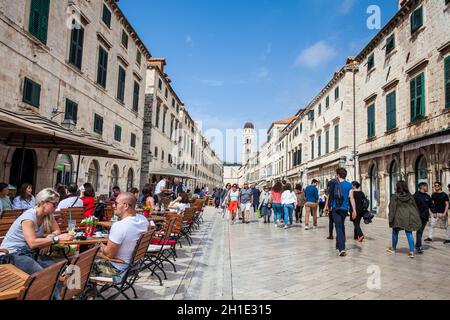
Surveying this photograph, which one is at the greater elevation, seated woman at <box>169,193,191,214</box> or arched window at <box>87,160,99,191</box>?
arched window at <box>87,160,99,191</box>

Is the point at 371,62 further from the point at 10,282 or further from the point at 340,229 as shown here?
the point at 10,282

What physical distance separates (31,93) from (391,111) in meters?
Result: 17.1

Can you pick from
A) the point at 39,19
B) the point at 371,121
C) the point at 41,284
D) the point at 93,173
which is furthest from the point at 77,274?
the point at 371,121

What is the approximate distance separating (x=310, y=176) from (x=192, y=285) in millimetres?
30532

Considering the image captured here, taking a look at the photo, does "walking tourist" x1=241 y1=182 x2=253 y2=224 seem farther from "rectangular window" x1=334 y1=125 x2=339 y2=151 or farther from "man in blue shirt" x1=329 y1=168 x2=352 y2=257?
"rectangular window" x1=334 y1=125 x2=339 y2=151

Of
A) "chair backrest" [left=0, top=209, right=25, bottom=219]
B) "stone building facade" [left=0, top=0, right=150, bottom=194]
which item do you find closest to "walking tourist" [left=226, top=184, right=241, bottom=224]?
"stone building facade" [left=0, top=0, right=150, bottom=194]

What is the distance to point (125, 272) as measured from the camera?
12.5 ft

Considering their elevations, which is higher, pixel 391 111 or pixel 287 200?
pixel 391 111

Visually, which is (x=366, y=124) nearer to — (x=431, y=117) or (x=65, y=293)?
(x=431, y=117)

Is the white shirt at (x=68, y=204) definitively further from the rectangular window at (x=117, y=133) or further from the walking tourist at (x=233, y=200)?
the rectangular window at (x=117, y=133)

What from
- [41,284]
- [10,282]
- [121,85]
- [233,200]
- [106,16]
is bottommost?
[10,282]

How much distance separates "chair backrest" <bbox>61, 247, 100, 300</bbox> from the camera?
104 inches

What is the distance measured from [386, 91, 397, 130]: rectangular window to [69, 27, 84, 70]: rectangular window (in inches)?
631

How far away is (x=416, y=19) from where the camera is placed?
49.2 ft
